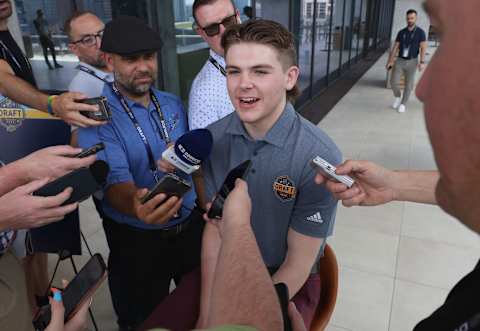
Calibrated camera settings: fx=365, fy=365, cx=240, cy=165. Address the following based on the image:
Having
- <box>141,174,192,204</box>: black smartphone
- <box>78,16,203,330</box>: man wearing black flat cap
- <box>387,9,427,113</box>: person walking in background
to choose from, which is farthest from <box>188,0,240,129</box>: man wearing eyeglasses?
<box>387,9,427,113</box>: person walking in background

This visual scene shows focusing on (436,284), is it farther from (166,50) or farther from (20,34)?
(20,34)

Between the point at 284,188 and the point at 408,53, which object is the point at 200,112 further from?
the point at 408,53

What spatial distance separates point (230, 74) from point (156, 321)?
3.47 feet

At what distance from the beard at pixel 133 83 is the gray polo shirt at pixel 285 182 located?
57 cm

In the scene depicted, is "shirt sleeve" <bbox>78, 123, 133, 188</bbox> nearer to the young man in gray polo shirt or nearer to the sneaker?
the young man in gray polo shirt

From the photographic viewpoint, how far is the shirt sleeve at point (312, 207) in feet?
4.73

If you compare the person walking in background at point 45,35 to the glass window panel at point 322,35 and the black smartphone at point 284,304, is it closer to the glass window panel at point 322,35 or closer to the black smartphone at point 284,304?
the black smartphone at point 284,304

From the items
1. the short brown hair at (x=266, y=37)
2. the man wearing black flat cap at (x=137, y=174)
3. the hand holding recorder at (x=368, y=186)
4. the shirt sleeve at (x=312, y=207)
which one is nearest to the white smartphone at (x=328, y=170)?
the hand holding recorder at (x=368, y=186)

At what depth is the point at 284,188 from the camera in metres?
1.46

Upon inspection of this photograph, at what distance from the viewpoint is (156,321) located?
1.41m

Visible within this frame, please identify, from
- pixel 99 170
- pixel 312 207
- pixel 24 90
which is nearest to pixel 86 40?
pixel 24 90

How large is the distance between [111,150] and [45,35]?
9.17 ft

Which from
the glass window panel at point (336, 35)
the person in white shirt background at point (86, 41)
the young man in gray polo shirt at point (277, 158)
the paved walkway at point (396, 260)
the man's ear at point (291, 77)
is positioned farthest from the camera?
the glass window panel at point (336, 35)

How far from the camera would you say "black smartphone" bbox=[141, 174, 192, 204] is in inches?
54.6
